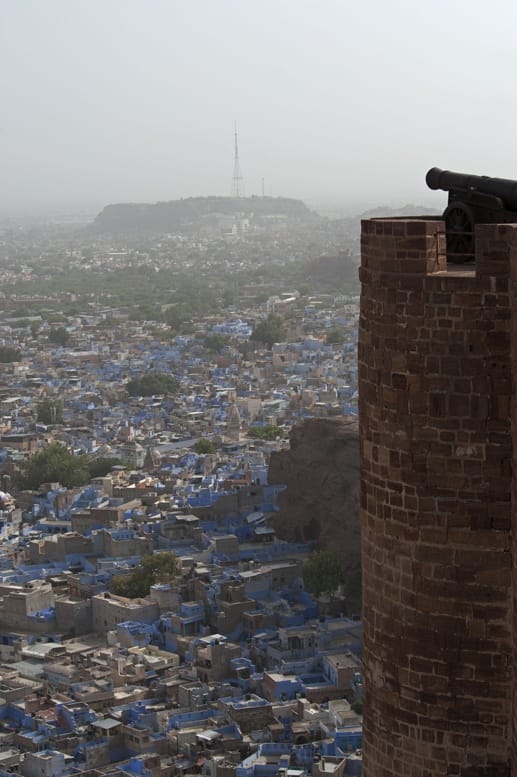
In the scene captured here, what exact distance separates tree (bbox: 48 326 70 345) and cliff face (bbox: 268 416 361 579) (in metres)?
32.3

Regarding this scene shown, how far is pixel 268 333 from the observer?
194 feet

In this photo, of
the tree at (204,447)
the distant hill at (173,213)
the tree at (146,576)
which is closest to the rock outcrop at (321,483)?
the tree at (146,576)

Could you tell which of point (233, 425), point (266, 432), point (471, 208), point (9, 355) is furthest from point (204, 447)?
point (471, 208)

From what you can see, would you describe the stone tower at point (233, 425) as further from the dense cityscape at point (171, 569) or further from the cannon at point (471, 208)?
the cannon at point (471, 208)

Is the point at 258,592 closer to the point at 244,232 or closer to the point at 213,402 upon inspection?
the point at 213,402

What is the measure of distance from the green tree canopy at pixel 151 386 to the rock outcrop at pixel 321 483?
16.8m

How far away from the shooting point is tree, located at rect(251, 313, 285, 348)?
193 feet

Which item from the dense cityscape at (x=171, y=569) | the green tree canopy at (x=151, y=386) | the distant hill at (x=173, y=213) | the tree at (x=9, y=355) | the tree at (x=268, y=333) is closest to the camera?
the dense cityscape at (x=171, y=569)

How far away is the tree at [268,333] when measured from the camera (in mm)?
58875

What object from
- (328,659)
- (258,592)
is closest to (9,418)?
(258,592)

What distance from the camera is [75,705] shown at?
19.0 m

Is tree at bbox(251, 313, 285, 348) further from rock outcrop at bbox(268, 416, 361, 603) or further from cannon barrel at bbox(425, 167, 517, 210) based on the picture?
cannon barrel at bbox(425, 167, 517, 210)

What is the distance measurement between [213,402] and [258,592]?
64.9 feet

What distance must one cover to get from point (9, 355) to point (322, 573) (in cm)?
3524
